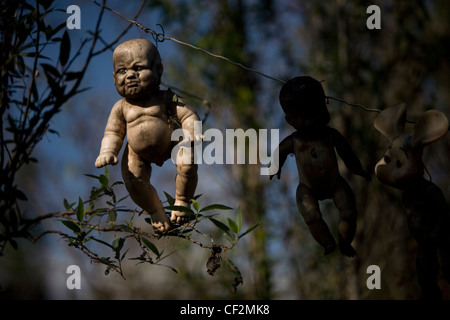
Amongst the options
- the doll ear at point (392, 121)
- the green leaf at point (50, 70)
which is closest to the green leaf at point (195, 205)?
the doll ear at point (392, 121)

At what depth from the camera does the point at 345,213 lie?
121 centimetres

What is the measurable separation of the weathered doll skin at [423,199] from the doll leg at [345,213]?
0.37 ft

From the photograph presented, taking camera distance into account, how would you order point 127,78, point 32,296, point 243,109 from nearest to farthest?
1. point 127,78
2. point 243,109
3. point 32,296

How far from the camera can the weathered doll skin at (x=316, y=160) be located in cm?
120

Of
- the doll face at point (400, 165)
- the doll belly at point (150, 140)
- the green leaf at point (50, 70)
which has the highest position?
the green leaf at point (50, 70)

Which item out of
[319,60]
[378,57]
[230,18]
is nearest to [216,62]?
[230,18]

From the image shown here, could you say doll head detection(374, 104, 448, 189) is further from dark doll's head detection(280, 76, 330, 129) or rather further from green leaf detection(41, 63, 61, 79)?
green leaf detection(41, 63, 61, 79)

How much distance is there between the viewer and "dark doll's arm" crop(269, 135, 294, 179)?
126cm

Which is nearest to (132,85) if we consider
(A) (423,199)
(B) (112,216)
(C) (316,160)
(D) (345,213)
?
(B) (112,216)

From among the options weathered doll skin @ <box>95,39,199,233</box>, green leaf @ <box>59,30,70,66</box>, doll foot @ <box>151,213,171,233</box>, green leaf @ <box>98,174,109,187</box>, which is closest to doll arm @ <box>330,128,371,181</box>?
weathered doll skin @ <box>95,39,199,233</box>

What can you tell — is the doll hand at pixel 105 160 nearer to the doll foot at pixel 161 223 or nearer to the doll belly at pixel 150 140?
the doll belly at pixel 150 140

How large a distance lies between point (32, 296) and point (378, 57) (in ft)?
10.3

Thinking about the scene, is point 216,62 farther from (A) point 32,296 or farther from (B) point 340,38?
(A) point 32,296
